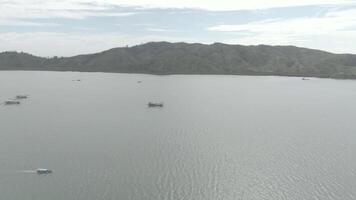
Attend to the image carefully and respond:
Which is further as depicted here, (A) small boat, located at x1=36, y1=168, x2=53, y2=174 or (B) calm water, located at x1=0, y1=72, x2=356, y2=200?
(A) small boat, located at x1=36, y1=168, x2=53, y2=174

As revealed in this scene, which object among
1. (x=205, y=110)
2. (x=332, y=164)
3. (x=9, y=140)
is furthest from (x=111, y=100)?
(x=332, y=164)

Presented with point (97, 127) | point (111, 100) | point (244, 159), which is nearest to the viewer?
point (244, 159)

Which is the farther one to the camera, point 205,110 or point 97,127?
point 205,110

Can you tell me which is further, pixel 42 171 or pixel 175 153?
pixel 175 153

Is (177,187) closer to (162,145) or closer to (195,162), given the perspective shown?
(195,162)

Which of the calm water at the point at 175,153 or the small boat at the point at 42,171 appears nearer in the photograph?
the calm water at the point at 175,153

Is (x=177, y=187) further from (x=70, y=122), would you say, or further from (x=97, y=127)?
→ (x=70, y=122)

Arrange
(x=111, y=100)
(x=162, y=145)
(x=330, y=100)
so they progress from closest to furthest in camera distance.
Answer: (x=162, y=145), (x=111, y=100), (x=330, y=100)
